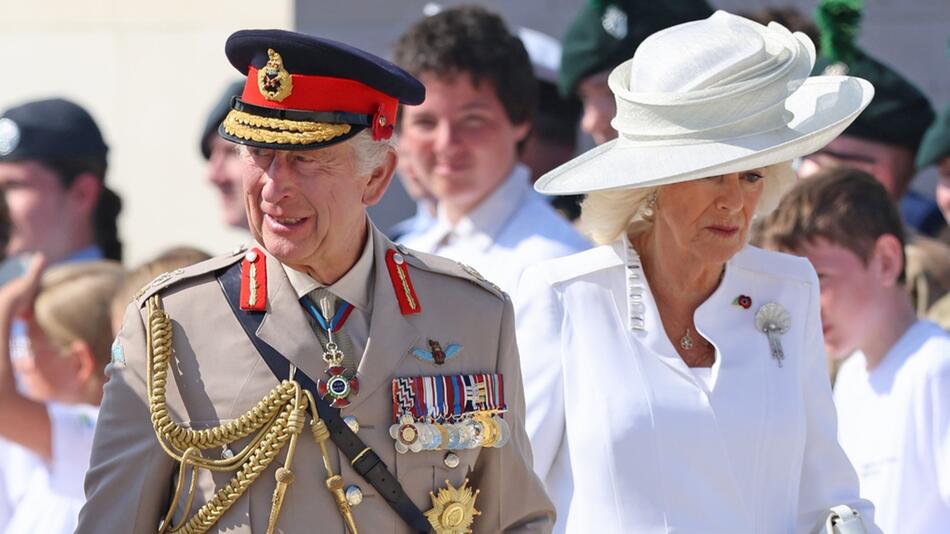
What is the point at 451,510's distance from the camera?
12.3 ft

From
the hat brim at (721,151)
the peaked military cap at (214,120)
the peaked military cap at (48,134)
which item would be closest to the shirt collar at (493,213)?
the peaked military cap at (214,120)

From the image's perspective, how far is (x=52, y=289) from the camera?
6.65 metres

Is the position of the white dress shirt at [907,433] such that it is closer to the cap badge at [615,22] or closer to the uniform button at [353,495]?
the cap badge at [615,22]

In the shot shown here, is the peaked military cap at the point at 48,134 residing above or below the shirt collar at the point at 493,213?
above

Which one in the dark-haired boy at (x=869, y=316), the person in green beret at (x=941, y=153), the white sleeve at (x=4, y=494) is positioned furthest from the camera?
the person in green beret at (x=941, y=153)

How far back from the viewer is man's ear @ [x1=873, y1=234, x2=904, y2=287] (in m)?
5.73

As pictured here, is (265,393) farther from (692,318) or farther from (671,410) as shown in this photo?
(692,318)

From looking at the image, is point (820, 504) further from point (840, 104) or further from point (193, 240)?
point (193, 240)

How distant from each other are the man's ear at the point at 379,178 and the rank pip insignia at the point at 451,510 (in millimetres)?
609

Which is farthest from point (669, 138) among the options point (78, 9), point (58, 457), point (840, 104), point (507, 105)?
point (78, 9)

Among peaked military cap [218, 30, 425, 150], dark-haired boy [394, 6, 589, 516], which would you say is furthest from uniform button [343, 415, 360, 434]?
dark-haired boy [394, 6, 589, 516]

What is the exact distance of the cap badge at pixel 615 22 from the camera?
7.21 m

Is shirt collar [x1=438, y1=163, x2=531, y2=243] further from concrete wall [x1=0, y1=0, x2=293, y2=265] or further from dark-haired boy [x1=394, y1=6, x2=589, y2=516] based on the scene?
concrete wall [x1=0, y1=0, x2=293, y2=265]

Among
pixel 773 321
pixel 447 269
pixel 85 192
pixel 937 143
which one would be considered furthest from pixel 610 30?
pixel 447 269
